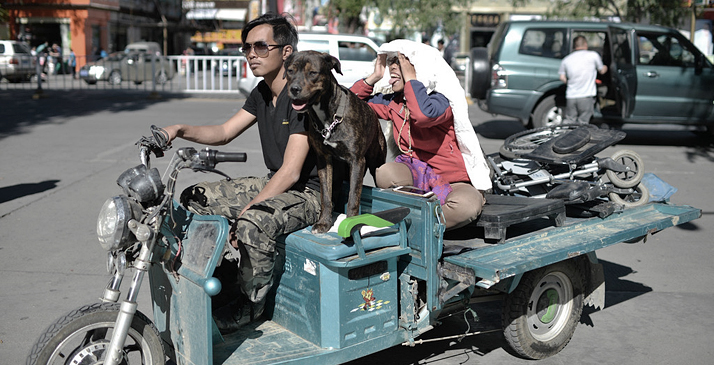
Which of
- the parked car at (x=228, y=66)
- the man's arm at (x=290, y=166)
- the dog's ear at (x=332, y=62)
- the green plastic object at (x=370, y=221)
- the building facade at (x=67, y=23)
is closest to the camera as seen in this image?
the green plastic object at (x=370, y=221)

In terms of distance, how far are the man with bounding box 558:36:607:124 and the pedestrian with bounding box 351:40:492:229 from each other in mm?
7553

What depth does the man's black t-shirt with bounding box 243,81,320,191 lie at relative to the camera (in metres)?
3.55

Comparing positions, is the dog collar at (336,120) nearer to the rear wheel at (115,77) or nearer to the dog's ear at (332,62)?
the dog's ear at (332,62)

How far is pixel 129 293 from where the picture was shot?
272 centimetres

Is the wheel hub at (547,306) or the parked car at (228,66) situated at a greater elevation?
the parked car at (228,66)

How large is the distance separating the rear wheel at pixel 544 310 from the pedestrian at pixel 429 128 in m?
0.57

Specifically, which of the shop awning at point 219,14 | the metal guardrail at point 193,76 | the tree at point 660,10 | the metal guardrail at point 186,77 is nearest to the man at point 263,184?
the metal guardrail at point 186,77

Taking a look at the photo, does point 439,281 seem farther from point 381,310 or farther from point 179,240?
point 179,240

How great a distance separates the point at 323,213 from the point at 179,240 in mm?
767

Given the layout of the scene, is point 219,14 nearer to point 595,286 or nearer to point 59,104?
point 59,104

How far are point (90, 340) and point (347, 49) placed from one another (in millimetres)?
13532

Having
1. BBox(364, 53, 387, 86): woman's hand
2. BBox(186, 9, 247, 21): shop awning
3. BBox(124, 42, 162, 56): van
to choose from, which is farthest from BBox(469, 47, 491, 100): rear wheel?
BBox(186, 9, 247, 21): shop awning

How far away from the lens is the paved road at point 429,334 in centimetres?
407

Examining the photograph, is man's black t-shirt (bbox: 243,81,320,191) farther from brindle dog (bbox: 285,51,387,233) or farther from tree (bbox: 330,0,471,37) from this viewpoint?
tree (bbox: 330,0,471,37)
